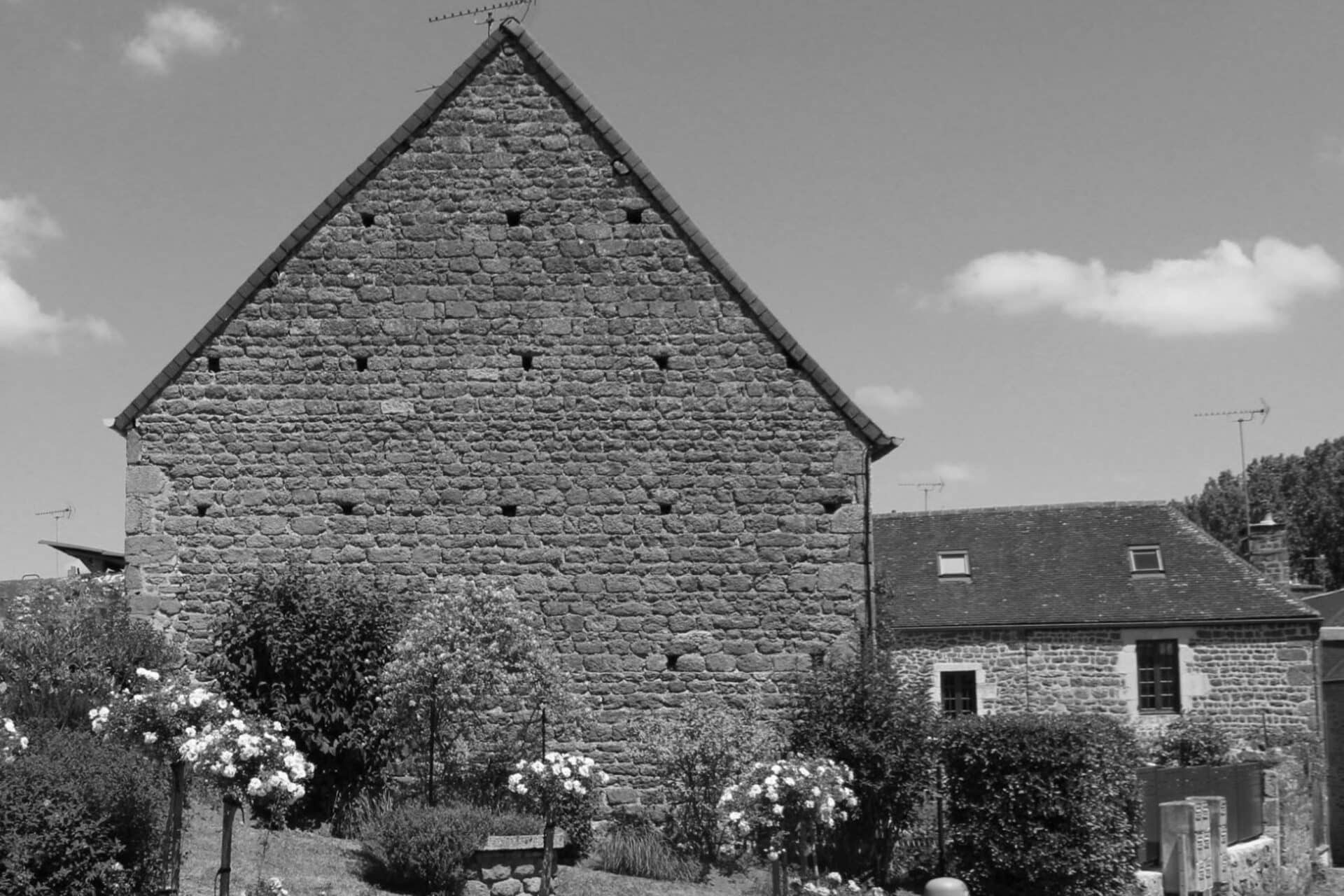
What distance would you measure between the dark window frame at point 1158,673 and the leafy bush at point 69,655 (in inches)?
665

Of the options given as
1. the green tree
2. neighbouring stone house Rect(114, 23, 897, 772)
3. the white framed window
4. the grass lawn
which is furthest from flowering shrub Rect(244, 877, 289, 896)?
the green tree

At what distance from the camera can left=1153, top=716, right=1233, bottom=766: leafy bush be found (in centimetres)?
1984

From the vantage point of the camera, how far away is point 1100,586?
81.3 ft

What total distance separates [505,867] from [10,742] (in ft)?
12.7

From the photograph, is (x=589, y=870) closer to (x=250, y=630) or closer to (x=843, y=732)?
(x=843, y=732)

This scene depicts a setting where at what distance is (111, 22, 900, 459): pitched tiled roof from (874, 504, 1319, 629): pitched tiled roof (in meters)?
9.94

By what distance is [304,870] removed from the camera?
10.7m

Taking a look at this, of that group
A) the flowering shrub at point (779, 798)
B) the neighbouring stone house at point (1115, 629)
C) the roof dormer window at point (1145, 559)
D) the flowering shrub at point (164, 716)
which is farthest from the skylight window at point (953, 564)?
the flowering shrub at point (164, 716)

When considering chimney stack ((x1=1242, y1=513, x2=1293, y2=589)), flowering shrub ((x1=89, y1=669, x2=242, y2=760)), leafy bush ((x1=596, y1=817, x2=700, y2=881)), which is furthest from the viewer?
chimney stack ((x1=1242, y1=513, x2=1293, y2=589))

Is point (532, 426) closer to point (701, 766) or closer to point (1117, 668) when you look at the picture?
point (701, 766)

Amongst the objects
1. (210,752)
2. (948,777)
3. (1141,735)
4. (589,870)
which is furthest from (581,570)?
(1141,735)

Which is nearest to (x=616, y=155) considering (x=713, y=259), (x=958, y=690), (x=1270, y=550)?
(x=713, y=259)

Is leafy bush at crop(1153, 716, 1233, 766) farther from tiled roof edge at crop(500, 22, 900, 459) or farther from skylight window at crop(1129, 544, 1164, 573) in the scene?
tiled roof edge at crop(500, 22, 900, 459)

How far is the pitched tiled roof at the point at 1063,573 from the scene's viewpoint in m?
23.8
